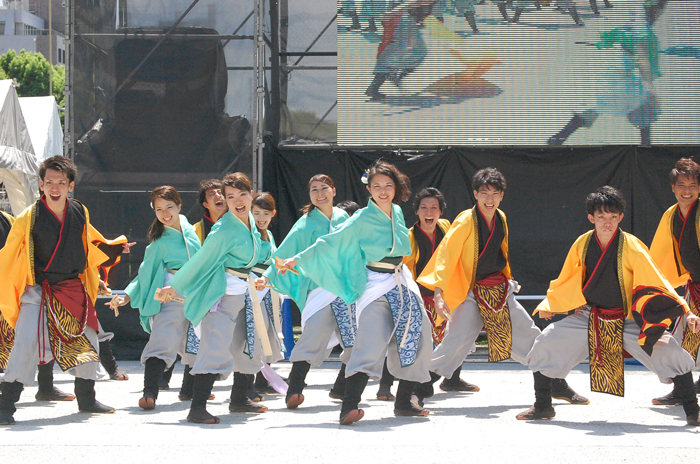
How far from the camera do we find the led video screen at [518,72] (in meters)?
7.04

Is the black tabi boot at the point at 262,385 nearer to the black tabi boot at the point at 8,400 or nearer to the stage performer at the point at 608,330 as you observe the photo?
the black tabi boot at the point at 8,400

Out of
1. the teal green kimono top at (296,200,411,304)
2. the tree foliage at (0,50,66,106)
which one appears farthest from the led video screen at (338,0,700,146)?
the tree foliage at (0,50,66,106)

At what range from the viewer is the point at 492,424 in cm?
406

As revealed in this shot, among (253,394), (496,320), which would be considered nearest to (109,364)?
(253,394)

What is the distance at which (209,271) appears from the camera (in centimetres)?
436

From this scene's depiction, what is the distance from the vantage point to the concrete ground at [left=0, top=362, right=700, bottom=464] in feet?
10.9

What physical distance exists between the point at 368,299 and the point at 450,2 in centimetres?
403

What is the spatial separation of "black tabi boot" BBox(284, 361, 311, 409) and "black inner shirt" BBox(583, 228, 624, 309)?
1736 mm

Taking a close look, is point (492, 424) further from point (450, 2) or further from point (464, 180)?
point (450, 2)

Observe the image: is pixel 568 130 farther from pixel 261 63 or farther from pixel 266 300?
pixel 266 300

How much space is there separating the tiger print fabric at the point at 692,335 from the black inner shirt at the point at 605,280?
859mm

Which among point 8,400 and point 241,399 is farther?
point 241,399

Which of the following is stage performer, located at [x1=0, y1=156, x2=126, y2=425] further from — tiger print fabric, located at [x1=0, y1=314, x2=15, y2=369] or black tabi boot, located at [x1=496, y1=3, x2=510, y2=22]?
black tabi boot, located at [x1=496, y1=3, x2=510, y2=22]

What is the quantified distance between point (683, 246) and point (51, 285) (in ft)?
12.7
